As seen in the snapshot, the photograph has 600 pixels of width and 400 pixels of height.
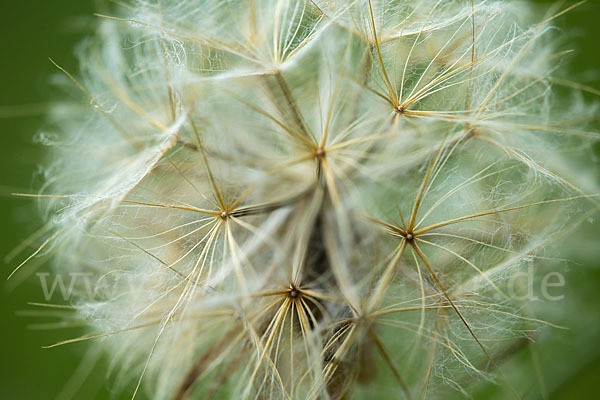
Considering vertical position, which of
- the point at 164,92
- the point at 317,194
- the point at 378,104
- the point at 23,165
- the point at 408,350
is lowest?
the point at 408,350

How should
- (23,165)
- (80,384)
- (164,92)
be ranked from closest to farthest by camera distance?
(164,92), (80,384), (23,165)

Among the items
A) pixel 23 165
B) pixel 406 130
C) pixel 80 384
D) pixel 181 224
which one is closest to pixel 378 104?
pixel 406 130

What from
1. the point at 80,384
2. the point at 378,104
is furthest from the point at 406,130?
the point at 80,384

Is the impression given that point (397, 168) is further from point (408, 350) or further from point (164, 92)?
point (164, 92)

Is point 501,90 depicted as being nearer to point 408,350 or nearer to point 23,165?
point 408,350

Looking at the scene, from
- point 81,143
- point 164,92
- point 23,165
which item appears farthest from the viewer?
point 23,165

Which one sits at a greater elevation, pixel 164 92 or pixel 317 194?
pixel 164 92

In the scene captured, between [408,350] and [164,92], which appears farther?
[164,92]
